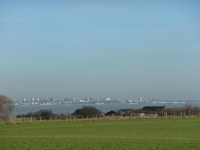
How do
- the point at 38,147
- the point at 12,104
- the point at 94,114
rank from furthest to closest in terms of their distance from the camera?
the point at 94,114 < the point at 12,104 < the point at 38,147

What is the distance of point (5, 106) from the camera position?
80688mm

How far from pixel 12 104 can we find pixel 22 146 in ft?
183

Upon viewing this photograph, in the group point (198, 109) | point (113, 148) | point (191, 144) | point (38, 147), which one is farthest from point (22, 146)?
point (198, 109)

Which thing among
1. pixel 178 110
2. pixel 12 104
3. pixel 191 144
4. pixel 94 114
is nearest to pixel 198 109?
pixel 178 110

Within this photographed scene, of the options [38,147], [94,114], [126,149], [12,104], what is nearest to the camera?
[126,149]

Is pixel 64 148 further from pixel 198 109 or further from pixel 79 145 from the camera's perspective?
pixel 198 109

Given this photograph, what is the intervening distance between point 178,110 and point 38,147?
81.7 m

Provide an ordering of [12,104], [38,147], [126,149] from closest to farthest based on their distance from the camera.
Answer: [126,149], [38,147], [12,104]

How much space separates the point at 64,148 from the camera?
26.2m

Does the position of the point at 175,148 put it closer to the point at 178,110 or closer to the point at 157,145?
the point at 157,145

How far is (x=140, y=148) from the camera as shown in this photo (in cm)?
2556

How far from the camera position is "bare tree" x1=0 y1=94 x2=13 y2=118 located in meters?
79.9

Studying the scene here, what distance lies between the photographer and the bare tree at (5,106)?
79875 millimetres

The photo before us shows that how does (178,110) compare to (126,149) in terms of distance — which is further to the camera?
(178,110)
